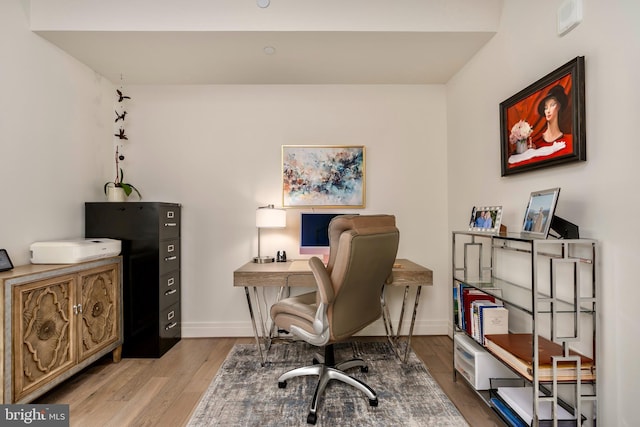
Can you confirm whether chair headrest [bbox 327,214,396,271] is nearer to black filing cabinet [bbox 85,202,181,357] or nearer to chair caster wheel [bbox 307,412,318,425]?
chair caster wheel [bbox 307,412,318,425]

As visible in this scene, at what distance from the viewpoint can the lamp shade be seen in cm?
293

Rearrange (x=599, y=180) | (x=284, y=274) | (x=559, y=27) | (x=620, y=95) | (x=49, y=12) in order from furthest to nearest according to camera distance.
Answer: (x=284, y=274)
(x=49, y=12)
(x=559, y=27)
(x=599, y=180)
(x=620, y=95)

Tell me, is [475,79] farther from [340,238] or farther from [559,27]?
[340,238]

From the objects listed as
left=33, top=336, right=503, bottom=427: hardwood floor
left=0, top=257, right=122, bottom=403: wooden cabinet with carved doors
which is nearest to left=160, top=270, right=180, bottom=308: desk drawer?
left=0, top=257, right=122, bottom=403: wooden cabinet with carved doors

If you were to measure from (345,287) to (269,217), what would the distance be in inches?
50.2

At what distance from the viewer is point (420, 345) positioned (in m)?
3.00

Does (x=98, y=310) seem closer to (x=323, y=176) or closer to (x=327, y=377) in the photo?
(x=327, y=377)

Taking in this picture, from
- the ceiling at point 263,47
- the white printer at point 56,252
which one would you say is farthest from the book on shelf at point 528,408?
the white printer at point 56,252

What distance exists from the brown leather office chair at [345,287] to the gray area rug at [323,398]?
4.5 inches

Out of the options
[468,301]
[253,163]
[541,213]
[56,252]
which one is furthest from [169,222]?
[541,213]

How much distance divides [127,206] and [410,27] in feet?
8.39

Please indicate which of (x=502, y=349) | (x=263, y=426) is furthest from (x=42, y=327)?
(x=502, y=349)

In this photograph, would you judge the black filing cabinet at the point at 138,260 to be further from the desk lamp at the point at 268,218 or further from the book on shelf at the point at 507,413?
the book on shelf at the point at 507,413

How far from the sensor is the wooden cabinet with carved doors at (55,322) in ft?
5.80
